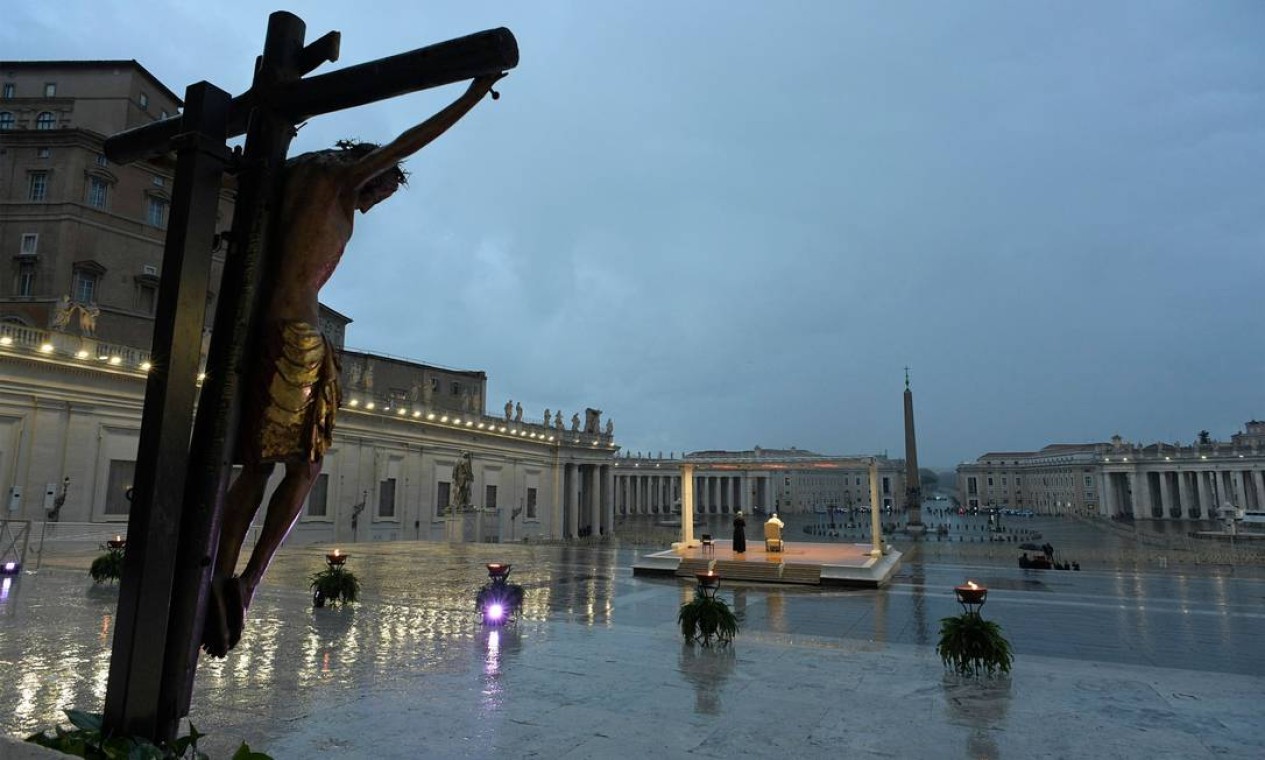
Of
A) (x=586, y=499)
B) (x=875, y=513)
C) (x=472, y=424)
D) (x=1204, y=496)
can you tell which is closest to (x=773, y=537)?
(x=875, y=513)

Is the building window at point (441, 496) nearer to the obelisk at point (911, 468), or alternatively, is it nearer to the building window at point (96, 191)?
the building window at point (96, 191)

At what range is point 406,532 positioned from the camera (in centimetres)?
4753

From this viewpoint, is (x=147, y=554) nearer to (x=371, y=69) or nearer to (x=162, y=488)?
(x=162, y=488)

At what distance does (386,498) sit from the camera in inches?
1813

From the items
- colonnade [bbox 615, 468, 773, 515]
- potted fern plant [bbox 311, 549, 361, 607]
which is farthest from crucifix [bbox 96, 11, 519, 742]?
colonnade [bbox 615, 468, 773, 515]

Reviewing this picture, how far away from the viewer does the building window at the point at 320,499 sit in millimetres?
40719

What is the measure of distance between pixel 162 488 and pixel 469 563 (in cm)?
2428

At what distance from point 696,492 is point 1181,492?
8883 cm

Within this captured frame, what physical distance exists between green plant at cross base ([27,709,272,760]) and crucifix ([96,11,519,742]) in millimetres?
99

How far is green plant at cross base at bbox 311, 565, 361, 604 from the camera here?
1364 centimetres

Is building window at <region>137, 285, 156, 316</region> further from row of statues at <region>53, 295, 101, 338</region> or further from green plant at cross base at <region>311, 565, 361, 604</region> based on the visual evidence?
green plant at cross base at <region>311, 565, 361, 604</region>

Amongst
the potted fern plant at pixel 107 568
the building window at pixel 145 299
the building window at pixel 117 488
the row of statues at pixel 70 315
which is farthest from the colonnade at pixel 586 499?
the potted fern plant at pixel 107 568

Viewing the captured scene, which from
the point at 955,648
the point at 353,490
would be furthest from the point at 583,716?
the point at 353,490

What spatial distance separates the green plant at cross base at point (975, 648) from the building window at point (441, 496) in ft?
149
